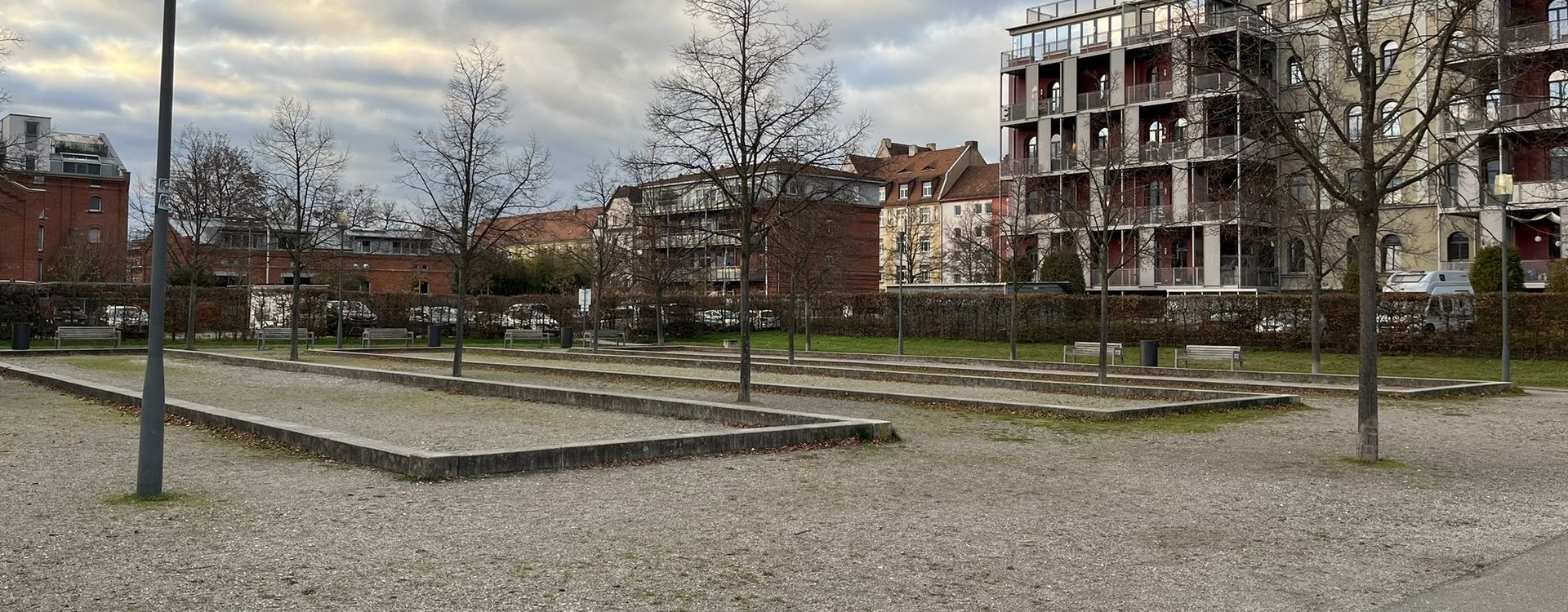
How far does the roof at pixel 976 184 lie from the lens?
83.2 m

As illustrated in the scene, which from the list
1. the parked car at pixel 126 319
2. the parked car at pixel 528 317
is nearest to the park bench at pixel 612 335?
the parked car at pixel 528 317

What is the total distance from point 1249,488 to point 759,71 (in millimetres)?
10008

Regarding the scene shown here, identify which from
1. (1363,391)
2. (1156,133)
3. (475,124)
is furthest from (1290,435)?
(1156,133)

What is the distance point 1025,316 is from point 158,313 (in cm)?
3444

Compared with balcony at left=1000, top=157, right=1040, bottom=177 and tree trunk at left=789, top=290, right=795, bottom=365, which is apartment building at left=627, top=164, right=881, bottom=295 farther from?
balcony at left=1000, top=157, right=1040, bottom=177

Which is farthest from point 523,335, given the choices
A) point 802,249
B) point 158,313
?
point 158,313

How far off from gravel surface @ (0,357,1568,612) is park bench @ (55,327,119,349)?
2462 centimetres

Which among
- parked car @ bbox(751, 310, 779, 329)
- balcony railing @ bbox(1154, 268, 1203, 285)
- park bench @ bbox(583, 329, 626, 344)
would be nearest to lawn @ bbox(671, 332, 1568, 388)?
park bench @ bbox(583, 329, 626, 344)

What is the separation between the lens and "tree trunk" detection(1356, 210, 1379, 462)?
38.0ft

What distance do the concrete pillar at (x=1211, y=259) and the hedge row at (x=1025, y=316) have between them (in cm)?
1299

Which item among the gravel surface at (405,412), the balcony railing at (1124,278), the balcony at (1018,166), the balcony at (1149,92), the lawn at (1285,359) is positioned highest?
the balcony at (1149,92)

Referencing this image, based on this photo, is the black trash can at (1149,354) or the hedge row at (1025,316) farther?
the hedge row at (1025,316)

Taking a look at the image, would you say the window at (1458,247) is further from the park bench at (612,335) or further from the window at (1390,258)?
the park bench at (612,335)

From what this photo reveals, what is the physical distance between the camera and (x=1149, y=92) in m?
49.9
